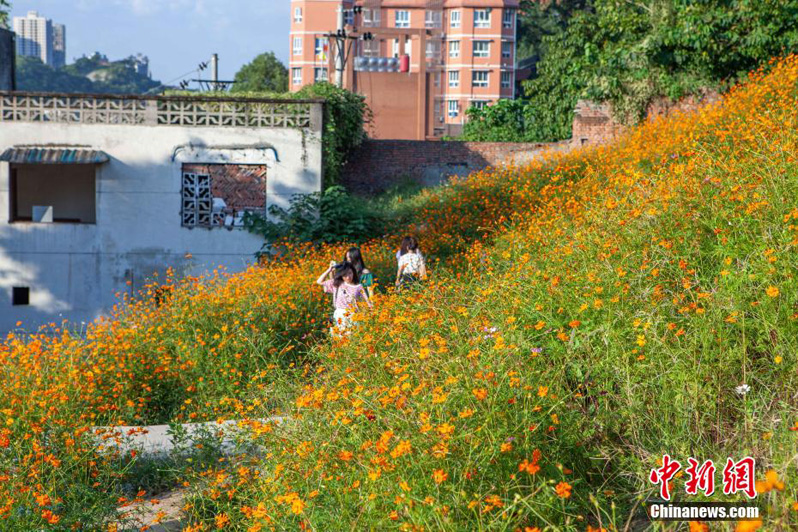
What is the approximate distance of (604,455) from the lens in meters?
4.30

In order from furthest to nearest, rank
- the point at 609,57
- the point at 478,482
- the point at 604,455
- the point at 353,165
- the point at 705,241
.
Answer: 1. the point at 353,165
2. the point at 609,57
3. the point at 705,241
4. the point at 604,455
5. the point at 478,482

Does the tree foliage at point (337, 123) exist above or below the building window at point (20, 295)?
above

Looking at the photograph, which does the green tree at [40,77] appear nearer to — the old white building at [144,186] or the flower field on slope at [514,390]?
the old white building at [144,186]

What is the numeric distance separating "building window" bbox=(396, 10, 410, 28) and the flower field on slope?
2568 inches

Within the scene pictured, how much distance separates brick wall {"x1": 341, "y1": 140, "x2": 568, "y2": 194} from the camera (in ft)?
66.7

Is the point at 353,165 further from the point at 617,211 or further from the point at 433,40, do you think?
the point at 433,40

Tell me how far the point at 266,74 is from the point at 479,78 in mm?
18785

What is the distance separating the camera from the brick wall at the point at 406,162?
2034 centimetres

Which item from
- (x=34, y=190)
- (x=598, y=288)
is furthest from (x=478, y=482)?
(x=34, y=190)

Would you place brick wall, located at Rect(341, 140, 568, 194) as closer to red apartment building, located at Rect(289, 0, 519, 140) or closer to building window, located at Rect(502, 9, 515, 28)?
red apartment building, located at Rect(289, 0, 519, 140)

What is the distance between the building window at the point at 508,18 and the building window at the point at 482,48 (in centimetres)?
225

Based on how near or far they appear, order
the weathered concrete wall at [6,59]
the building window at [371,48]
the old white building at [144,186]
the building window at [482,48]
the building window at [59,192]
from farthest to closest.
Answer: the building window at [482,48] < the building window at [371,48] < the building window at [59,192] < the weathered concrete wall at [6,59] < the old white building at [144,186]

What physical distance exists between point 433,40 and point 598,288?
2627 inches

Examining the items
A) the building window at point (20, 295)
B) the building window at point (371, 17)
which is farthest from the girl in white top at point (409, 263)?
the building window at point (371, 17)
